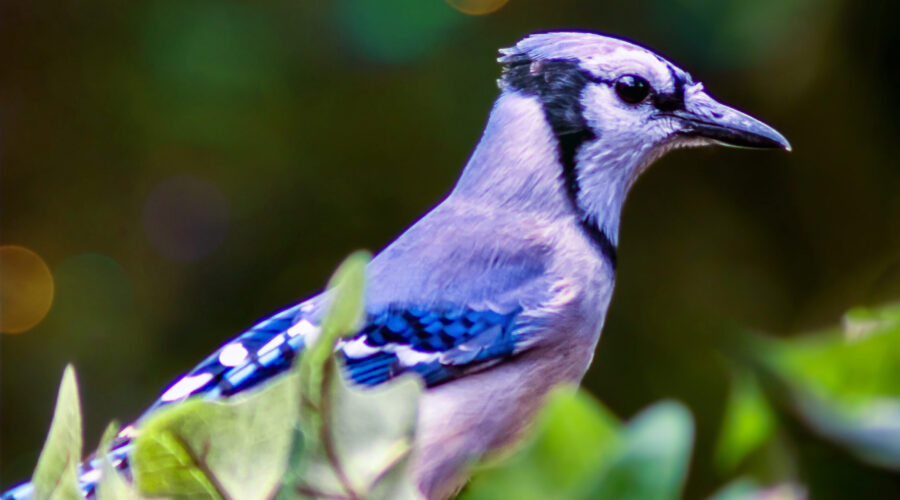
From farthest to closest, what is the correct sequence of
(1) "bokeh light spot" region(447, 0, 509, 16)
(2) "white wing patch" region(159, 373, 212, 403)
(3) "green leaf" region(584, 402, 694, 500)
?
(1) "bokeh light spot" region(447, 0, 509, 16) → (2) "white wing patch" region(159, 373, 212, 403) → (3) "green leaf" region(584, 402, 694, 500)

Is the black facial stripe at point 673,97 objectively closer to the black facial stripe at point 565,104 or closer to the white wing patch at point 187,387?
the black facial stripe at point 565,104

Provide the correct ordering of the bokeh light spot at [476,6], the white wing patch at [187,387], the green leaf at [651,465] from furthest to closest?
the bokeh light spot at [476,6] < the white wing patch at [187,387] < the green leaf at [651,465]

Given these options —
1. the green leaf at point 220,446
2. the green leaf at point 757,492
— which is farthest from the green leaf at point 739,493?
the green leaf at point 220,446

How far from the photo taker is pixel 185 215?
4.49ft

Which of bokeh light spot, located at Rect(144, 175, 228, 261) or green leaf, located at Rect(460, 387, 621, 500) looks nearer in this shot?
green leaf, located at Rect(460, 387, 621, 500)

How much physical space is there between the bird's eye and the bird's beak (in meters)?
0.02

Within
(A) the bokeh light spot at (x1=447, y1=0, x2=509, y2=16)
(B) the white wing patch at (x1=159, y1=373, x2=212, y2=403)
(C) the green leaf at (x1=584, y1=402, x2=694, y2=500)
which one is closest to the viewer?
(C) the green leaf at (x1=584, y1=402, x2=694, y2=500)

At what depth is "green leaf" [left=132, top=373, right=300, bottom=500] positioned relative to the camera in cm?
26

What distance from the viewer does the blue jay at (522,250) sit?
0.63 meters

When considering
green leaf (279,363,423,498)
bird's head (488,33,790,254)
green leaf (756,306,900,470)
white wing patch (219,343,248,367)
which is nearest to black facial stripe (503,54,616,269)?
bird's head (488,33,790,254)

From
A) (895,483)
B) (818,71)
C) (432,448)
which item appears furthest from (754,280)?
(895,483)

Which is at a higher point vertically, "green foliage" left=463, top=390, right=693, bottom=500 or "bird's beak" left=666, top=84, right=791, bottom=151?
"green foliage" left=463, top=390, right=693, bottom=500

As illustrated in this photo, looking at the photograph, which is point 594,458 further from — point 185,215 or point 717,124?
point 185,215

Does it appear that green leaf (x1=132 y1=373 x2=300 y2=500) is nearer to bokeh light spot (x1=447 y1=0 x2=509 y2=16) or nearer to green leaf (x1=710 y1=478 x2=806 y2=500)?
green leaf (x1=710 y1=478 x2=806 y2=500)
